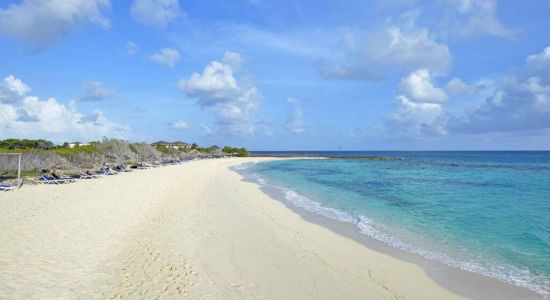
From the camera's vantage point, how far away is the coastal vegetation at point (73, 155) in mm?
21422

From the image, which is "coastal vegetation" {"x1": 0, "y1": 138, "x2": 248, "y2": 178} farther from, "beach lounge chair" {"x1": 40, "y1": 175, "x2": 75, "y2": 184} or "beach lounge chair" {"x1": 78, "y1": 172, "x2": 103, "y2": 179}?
"beach lounge chair" {"x1": 40, "y1": 175, "x2": 75, "y2": 184}

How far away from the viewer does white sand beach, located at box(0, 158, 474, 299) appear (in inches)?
216

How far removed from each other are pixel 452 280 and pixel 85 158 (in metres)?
30.8

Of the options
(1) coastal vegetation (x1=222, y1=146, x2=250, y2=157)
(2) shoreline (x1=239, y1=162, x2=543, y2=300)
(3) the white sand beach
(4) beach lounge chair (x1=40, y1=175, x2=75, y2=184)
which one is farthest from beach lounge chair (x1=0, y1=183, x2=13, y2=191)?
(1) coastal vegetation (x1=222, y1=146, x2=250, y2=157)

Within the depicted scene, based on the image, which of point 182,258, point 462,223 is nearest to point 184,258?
point 182,258

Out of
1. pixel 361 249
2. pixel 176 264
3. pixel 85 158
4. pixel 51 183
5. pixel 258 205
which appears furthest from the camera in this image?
pixel 85 158

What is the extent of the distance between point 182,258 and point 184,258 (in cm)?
4

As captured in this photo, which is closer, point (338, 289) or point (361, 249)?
point (338, 289)

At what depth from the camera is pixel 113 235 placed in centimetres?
835

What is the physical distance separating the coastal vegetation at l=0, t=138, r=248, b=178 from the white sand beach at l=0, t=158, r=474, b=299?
429 inches

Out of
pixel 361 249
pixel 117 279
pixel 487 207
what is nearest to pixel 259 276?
pixel 117 279

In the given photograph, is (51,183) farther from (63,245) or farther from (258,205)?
(63,245)

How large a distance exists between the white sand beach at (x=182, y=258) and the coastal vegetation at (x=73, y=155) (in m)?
10.9

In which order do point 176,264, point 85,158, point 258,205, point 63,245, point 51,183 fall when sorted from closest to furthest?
1. point 176,264
2. point 63,245
3. point 258,205
4. point 51,183
5. point 85,158
